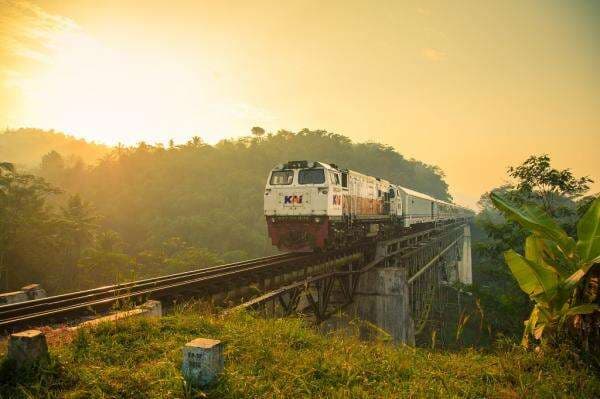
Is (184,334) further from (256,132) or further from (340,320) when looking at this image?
(256,132)

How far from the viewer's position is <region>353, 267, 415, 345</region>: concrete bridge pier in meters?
16.9

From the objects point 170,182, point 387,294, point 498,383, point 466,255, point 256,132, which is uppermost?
point 256,132

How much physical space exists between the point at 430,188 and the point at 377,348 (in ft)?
498

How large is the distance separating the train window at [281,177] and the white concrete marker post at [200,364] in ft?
43.0

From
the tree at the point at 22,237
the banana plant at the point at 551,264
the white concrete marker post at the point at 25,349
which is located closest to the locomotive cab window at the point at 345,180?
the banana plant at the point at 551,264

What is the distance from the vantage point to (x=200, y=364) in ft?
13.0

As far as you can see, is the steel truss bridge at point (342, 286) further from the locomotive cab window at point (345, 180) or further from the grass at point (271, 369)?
the locomotive cab window at point (345, 180)

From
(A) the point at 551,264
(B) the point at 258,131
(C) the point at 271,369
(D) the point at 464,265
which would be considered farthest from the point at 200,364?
(B) the point at 258,131

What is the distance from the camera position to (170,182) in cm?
7119

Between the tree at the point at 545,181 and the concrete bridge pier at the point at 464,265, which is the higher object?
the tree at the point at 545,181

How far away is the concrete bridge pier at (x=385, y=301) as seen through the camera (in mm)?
16938

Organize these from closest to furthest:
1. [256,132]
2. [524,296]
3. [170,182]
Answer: [524,296] < [170,182] < [256,132]

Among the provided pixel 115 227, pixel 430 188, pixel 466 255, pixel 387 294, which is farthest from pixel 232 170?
pixel 430 188

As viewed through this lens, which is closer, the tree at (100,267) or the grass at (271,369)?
the grass at (271,369)
